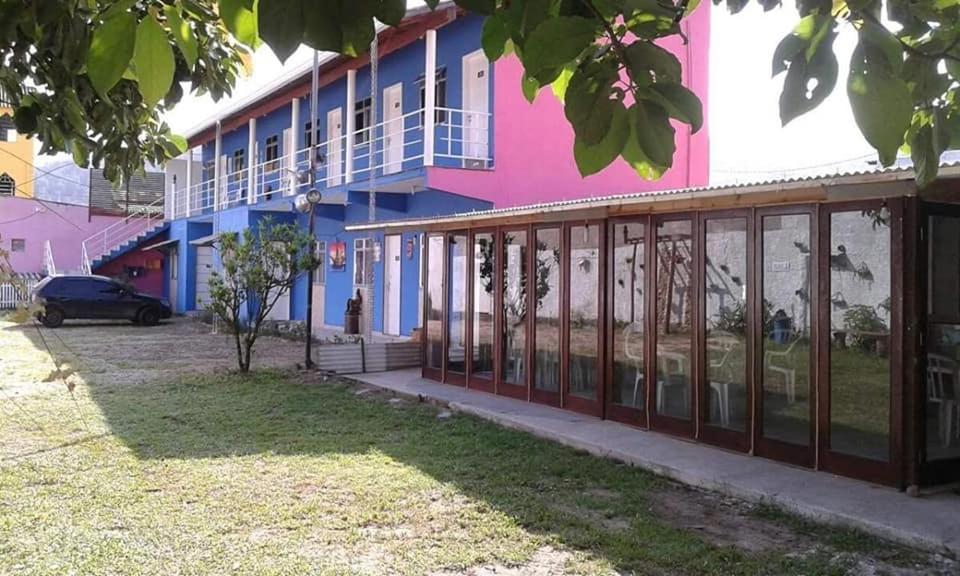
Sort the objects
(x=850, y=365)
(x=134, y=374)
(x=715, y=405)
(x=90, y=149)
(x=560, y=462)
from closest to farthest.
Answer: (x=90, y=149) < (x=850, y=365) < (x=560, y=462) < (x=715, y=405) < (x=134, y=374)

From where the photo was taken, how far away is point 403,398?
10.7m

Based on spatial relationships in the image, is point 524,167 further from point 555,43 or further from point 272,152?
point 555,43

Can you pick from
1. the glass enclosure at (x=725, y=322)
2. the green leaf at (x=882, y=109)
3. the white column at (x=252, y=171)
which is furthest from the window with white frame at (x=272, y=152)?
the green leaf at (x=882, y=109)

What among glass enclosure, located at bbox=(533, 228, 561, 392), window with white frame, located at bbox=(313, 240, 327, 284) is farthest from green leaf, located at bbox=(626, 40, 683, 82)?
window with white frame, located at bbox=(313, 240, 327, 284)

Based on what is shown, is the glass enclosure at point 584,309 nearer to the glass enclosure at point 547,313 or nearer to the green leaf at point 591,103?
the glass enclosure at point 547,313

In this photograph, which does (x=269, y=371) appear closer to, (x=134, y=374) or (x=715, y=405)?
(x=134, y=374)

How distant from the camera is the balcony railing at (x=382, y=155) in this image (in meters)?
14.3

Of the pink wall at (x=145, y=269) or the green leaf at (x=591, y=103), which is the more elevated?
the pink wall at (x=145, y=269)

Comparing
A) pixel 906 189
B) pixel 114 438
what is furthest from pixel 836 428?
pixel 114 438

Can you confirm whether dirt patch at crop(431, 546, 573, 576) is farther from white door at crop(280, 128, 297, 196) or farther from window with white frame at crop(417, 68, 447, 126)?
white door at crop(280, 128, 297, 196)

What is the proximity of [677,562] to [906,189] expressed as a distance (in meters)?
3.31

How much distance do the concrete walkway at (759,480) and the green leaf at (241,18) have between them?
16.9 feet

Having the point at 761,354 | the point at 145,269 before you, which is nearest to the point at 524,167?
the point at 761,354

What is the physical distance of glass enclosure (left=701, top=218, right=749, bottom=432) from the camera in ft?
24.2
